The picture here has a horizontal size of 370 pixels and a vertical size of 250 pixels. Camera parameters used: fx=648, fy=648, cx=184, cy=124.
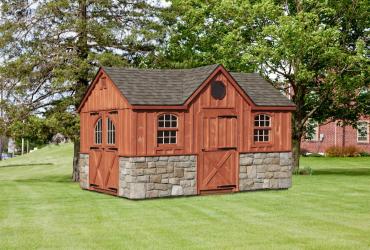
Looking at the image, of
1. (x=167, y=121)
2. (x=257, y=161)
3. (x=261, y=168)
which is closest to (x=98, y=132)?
(x=167, y=121)

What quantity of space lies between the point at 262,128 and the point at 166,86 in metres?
4.04

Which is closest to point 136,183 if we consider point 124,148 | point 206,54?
point 124,148

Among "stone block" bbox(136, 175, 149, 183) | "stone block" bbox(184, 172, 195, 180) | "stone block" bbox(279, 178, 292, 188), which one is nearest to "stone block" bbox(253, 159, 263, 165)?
"stone block" bbox(279, 178, 292, 188)

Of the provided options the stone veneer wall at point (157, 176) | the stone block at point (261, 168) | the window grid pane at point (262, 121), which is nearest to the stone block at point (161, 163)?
the stone veneer wall at point (157, 176)

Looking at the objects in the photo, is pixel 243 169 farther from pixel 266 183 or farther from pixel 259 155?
pixel 266 183

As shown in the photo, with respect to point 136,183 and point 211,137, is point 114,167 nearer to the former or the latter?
point 136,183

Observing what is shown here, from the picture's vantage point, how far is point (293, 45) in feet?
98.0

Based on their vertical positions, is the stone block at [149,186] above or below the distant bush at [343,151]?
below

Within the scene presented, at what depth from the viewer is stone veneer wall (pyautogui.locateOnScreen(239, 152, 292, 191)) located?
23.5 m

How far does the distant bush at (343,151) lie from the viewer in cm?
5181

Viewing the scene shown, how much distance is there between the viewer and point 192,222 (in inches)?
629

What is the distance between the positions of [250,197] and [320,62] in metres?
13.2

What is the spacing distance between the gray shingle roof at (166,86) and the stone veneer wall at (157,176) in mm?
1926

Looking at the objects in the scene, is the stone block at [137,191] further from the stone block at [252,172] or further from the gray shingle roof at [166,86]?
the stone block at [252,172]
